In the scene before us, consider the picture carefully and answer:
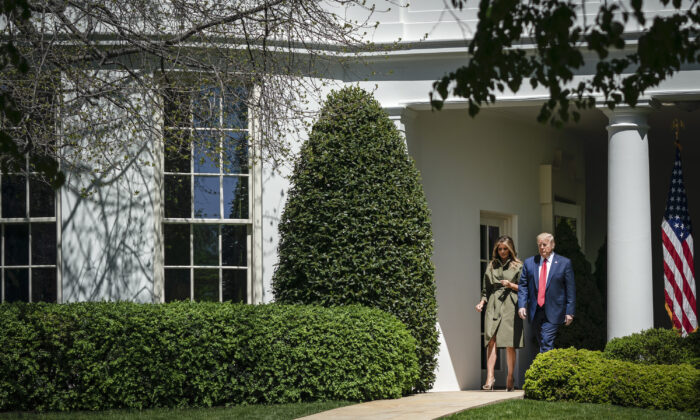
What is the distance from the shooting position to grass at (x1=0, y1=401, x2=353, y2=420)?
9047 mm

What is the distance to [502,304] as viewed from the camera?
12.5 meters

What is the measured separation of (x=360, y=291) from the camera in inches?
441

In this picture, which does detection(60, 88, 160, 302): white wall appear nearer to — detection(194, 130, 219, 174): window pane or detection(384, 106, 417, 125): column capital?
detection(194, 130, 219, 174): window pane

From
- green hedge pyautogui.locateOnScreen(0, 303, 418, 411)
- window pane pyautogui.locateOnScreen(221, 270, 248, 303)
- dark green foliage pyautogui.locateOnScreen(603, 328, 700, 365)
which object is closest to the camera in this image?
green hedge pyautogui.locateOnScreen(0, 303, 418, 411)

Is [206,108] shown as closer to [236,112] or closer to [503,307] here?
[236,112]

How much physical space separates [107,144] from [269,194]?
86.0 inches

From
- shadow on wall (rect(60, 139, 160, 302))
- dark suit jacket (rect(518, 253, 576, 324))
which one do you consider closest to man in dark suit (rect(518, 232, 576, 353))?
dark suit jacket (rect(518, 253, 576, 324))

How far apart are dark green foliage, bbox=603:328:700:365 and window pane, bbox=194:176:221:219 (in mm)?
5199

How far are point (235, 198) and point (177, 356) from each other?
2898 millimetres

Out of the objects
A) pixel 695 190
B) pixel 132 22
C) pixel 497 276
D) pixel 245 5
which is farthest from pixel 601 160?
pixel 132 22

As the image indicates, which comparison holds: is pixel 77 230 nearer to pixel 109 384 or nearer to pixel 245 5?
pixel 109 384

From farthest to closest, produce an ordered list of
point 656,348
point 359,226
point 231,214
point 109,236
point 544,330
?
point 231,214 → point 109,236 → point 544,330 → point 359,226 → point 656,348

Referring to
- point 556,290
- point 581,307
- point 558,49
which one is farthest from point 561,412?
point 581,307

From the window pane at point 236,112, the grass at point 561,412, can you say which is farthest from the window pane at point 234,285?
the grass at point 561,412
